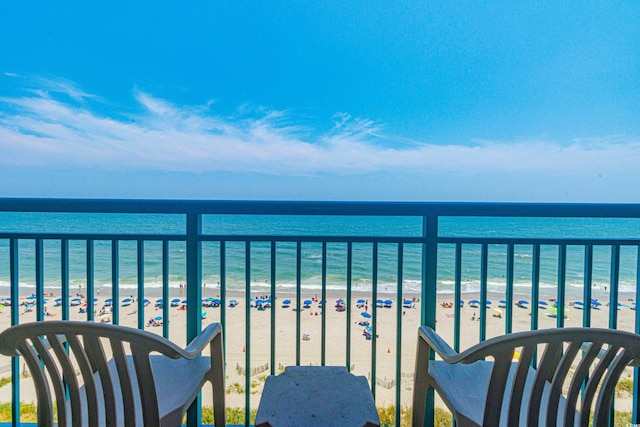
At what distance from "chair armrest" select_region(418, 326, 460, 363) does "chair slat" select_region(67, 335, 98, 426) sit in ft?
3.20

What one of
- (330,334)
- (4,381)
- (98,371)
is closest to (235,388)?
(4,381)

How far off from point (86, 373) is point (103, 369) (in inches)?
2.7

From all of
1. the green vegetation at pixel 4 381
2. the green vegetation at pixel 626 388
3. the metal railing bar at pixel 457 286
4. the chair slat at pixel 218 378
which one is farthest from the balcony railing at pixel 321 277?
the green vegetation at pixel 626 388

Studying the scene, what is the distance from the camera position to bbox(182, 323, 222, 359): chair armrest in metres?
0.98

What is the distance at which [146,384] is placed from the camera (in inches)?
36.5

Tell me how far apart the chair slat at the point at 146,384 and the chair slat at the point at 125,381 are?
30 millimetres

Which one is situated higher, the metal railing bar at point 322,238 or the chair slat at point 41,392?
the metal railing bar at point 322,238

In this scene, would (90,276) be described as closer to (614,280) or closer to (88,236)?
(88,236)

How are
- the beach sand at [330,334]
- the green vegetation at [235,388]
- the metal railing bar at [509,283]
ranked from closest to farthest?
the metal railing bar at [509,283] < the green vegetation at [235,388] < the beach sand at [330,334]

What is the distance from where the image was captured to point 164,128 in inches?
633

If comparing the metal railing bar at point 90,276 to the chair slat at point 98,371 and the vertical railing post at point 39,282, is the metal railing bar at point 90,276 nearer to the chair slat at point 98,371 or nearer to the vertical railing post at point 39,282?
the vertical railing post at point 39,282

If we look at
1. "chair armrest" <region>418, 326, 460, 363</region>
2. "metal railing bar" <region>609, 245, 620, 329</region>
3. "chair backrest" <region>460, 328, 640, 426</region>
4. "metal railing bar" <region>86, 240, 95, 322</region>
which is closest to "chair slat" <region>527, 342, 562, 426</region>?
"chair backrest" <region>460, 328, 640, 426</region>

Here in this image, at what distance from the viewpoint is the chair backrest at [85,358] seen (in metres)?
0.81

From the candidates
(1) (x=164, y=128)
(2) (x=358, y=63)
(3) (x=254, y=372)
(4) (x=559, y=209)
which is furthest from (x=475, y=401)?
(1) (x=164, y=128)
